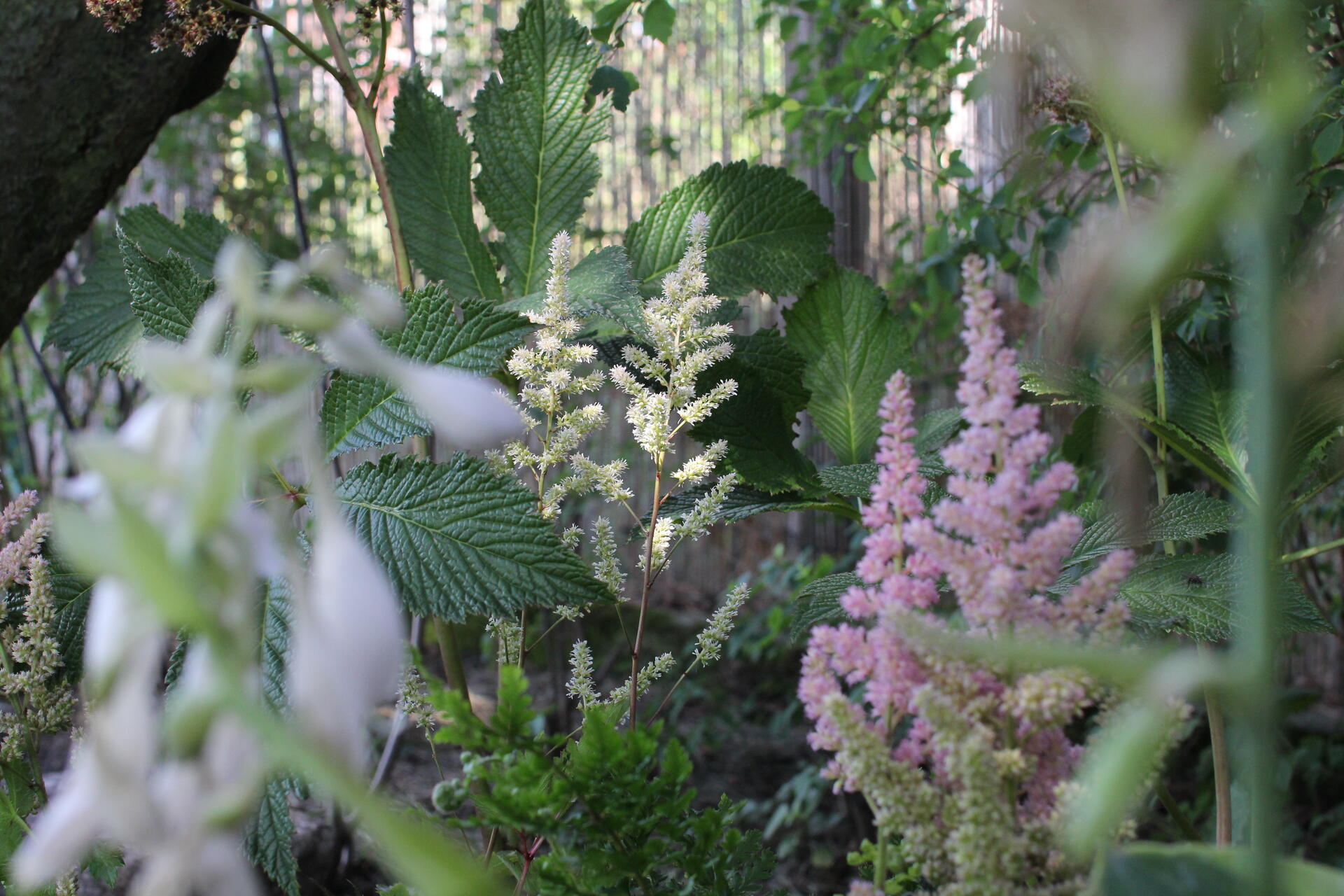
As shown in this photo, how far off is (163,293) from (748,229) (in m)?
0.43

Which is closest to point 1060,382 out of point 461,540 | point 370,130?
point 461,540

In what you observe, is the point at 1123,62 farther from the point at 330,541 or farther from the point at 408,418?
the point at 408,418

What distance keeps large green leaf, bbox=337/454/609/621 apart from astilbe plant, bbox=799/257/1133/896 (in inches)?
6.3

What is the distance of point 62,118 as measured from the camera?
0.86m

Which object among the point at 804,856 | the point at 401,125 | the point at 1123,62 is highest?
the point at 401,125

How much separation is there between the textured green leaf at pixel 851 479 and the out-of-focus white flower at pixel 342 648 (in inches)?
17.2

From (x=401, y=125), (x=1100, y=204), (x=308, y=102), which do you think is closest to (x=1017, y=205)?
(x=1100, y=204)

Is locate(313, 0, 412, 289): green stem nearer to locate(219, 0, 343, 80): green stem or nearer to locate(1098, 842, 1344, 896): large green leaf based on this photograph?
locate(219, 0, 343, 80): green stem

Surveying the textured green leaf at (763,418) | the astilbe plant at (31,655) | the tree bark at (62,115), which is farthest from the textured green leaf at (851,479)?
the tree bark at (62,115)

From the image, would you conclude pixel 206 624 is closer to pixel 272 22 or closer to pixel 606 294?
pixel 606 294

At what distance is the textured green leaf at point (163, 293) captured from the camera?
0.54 meters

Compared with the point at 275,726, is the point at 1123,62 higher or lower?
higher

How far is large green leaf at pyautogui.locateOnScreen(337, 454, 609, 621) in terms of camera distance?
47 centimetres

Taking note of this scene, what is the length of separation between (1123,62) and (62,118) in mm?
929
